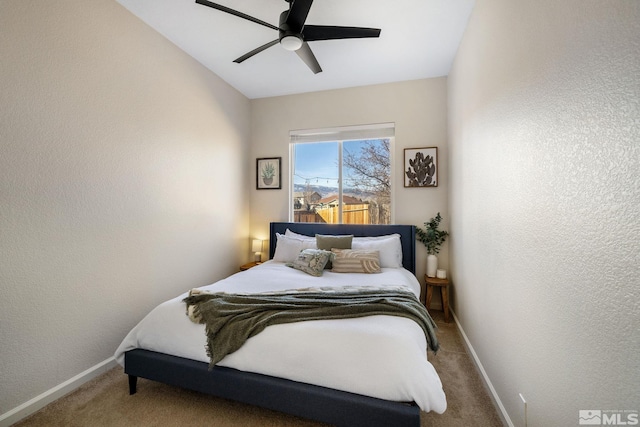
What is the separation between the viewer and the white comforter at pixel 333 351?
1259 millimetres

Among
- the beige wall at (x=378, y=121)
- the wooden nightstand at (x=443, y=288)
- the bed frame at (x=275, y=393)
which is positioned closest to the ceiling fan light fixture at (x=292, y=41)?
the beige wall at (x=378, y=121)

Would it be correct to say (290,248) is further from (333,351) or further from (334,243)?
(333,351)

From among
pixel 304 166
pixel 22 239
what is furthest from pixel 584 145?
pixel 304 166

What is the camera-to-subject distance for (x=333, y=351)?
1354mm

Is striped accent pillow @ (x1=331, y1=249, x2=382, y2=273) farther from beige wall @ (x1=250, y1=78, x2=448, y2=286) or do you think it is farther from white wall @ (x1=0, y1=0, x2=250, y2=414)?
white wall @ (x1=0, y1=0, x2=250, y2=414)

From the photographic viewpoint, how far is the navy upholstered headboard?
10.4 feet

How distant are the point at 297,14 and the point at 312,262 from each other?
206 centimetres

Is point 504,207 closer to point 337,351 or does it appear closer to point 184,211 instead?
point 337,351

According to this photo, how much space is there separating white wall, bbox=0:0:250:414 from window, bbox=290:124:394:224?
1470 millimetres

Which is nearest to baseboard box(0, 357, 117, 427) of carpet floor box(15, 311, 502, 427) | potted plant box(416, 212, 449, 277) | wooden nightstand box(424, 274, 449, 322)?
carpet floor box(15, 311, 502, 427)

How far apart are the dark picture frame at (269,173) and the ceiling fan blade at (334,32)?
Answer: 2108 millimetres

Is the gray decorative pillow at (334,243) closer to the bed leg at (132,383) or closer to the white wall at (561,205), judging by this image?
the white wall at (561,205)

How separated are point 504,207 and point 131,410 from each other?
2.63 metres

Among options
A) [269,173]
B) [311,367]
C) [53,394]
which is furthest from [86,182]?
[269,173]
